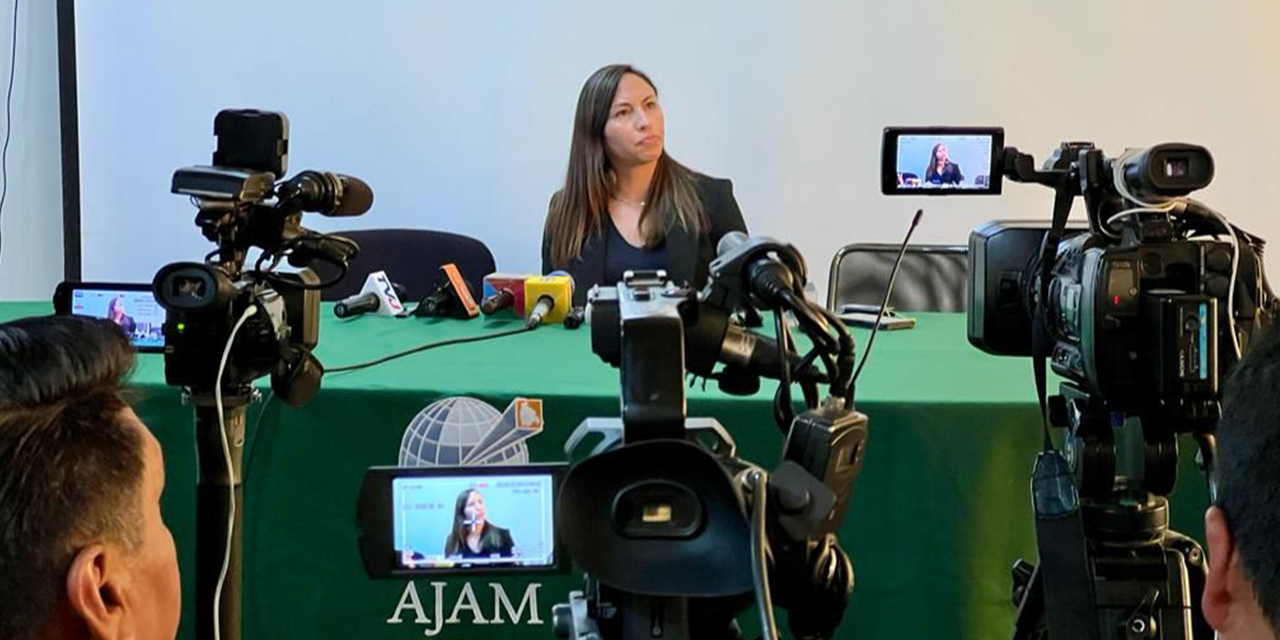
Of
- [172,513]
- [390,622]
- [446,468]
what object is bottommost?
[390,622]

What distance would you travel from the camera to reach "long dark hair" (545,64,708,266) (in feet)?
9.37

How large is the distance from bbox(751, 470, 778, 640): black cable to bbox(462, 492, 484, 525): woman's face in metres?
0.59

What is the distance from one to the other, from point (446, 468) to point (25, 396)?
1.72 ft

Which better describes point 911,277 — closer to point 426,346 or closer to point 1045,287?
point 426,346

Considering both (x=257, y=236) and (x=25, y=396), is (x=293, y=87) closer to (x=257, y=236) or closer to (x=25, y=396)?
(x=257, y=236)

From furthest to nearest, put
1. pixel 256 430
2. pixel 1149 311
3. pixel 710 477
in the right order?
pixel 256 430
pixel 1149 311
pixel 710 477

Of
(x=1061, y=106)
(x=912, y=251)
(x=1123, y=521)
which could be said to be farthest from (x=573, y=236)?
(x=1123, y=521)

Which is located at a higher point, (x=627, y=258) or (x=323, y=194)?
(x=323, y=194)

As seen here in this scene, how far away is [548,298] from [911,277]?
0.99m

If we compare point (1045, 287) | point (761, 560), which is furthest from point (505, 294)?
point (761, 560)

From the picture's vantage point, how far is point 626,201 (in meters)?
2.96

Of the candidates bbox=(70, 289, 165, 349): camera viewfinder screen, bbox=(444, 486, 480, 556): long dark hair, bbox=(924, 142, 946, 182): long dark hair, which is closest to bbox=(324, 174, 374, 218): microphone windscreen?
bbox=(70, 289, 165, 349): camera viewfinder screen

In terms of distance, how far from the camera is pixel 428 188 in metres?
3.55

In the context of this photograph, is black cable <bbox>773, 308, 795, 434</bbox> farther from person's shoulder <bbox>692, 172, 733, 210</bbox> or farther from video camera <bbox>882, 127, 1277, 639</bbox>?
person's shoulder <bbox>692, 172, 733, 210</bbox>
